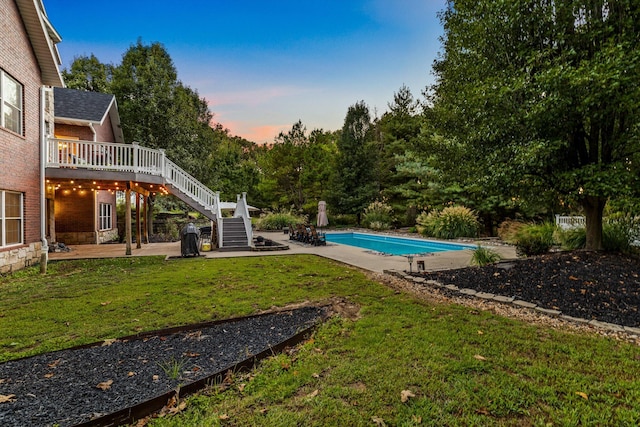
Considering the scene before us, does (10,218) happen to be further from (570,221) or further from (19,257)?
(570,221)

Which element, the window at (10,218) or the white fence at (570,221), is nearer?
the window at (10,218)

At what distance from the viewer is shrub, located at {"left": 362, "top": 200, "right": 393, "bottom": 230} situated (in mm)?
21375

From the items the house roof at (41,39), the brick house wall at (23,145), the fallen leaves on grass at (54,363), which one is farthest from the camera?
the house roof at (41,39)

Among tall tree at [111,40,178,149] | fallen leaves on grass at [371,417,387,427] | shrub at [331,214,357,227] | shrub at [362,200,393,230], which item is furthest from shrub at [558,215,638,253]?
tall tree at [111,40,178,149]

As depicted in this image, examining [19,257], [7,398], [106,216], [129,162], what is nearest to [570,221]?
[7,398]

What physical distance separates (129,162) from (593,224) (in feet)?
41.9

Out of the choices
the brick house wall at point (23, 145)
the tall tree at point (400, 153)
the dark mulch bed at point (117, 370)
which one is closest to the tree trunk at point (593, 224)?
the dark mulch bed at point (117, 370)

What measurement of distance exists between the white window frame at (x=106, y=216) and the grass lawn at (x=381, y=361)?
35.2 ft

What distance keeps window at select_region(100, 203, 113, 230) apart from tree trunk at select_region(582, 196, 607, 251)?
18464mm

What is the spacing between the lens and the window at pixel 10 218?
788cm

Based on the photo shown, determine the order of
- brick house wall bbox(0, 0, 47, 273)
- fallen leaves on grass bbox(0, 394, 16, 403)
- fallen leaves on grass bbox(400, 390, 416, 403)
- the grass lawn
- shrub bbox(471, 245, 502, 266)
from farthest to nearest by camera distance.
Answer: brick house wall bbox(0, 0, 47, 273) < shrub bbox(471, 245, 502, 266) < fallen leaves on grass bbox(0, 394, 16, 403) < fallen leaves on grass bbox(400, 390, 416, 403) < the grass lawn

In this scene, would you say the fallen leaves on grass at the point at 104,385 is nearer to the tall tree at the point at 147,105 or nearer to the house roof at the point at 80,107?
the house roof at the point at 80,107

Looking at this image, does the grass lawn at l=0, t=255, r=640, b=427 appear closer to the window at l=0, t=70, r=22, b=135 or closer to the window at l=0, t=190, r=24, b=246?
the window at l=0, t=190, r=24, b=246

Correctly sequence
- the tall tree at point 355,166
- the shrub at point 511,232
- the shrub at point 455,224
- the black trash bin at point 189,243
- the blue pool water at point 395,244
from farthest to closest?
the tall tree at point 355,166
the shrub at point 455,224
the blue pool water at point 395,244
the black trash bin at point 189,243
the shrub at point 511,232
